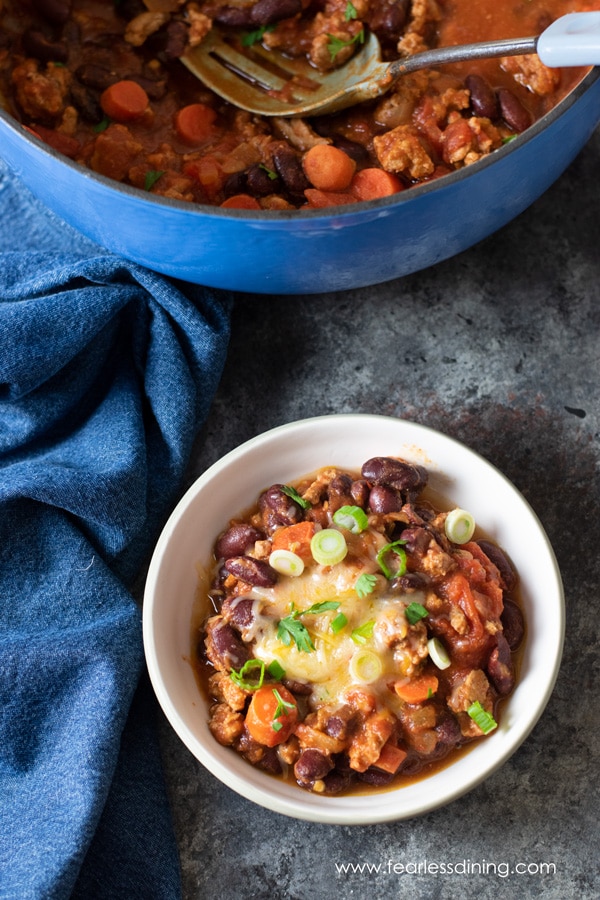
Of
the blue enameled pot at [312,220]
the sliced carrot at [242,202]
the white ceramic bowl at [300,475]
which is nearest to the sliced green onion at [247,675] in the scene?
the white ceramic bowl at [300,475]

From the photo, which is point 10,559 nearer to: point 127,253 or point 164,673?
point 164,673

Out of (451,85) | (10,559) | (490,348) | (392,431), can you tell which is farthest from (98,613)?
(451,85)

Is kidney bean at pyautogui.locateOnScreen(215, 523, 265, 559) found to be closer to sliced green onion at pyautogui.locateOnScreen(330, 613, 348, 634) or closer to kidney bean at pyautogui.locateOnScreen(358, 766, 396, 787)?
sliced green onion at pyautogui.locateOnScreen(330, 613, 348, 634)

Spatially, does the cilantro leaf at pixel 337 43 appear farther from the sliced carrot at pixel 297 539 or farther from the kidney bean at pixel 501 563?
the kidney bean at pixel 501 563

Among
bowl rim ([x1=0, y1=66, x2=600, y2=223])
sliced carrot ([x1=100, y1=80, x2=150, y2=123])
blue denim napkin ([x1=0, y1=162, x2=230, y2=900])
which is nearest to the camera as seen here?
bowl rim ([x1=0, y1=66, x2=600, y2=223])

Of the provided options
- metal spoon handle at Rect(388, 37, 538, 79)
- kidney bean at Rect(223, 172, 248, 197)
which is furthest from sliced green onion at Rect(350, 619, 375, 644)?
metal spoon handle at Rect(388, 37, 538, 79)
